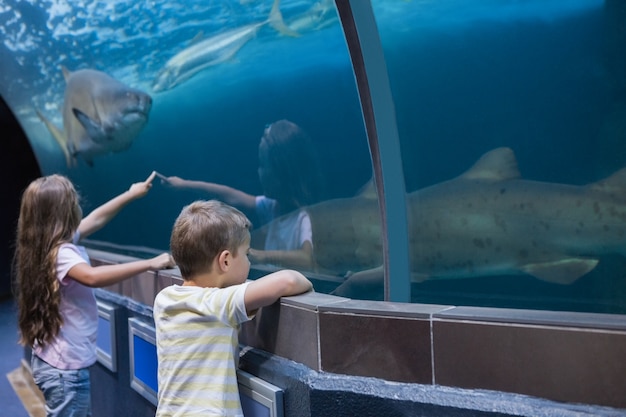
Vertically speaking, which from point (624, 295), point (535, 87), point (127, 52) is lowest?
point (624, 295)

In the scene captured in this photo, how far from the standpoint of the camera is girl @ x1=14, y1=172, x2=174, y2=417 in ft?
8.41

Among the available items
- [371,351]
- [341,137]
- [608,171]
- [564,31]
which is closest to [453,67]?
[564,31]

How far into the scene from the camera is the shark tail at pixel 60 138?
7.69 meters

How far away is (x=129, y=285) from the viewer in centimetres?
325

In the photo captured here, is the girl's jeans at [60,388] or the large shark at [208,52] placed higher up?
the large shark at [208,52]

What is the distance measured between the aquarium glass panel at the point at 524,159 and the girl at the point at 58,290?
2.51 m

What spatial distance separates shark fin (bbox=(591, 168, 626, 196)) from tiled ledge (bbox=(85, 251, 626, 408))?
285 cm

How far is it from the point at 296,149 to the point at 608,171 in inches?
85.8

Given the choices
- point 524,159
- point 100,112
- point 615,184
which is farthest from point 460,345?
point 100,112

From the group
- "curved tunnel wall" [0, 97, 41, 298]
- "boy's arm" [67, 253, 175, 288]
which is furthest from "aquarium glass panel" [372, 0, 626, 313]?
"curved tunnel wall" [0, 97, 41, 298]

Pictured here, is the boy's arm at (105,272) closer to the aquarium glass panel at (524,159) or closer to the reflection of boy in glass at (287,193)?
the reflection of boy in glass at (287,193)

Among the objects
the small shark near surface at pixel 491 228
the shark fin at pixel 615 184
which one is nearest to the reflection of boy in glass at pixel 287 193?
the small shark near surface at pixel 491 228

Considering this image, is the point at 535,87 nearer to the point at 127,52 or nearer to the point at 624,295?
the point at 624,295

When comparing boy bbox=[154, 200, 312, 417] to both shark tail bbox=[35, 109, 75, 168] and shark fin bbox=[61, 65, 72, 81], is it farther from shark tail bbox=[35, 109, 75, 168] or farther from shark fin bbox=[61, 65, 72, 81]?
shark tail bbox=[35, 109, 75, 168]
